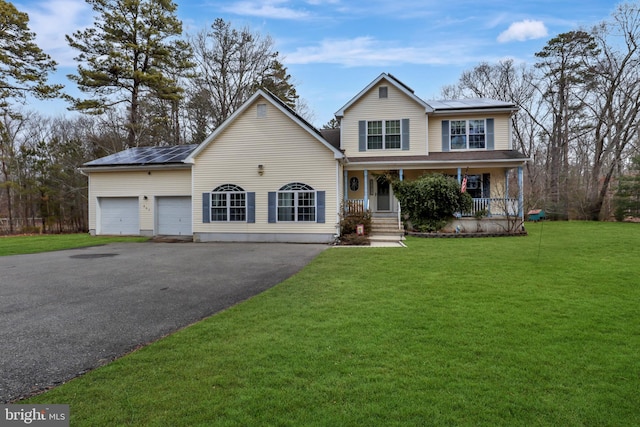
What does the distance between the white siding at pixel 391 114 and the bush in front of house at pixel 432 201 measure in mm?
2597

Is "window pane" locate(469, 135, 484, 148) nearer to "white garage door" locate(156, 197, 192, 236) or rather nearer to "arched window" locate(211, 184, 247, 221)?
"arched window" locate(211, 184, 247, 221)

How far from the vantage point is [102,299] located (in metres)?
6.18

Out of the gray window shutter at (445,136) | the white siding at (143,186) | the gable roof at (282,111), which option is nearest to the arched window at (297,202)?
the gable roof at (282,111)

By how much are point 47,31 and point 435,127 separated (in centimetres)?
2400

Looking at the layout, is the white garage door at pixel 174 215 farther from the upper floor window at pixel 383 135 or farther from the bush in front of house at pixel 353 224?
the upper floor window at pixel 383 135

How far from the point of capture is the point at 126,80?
24312mm

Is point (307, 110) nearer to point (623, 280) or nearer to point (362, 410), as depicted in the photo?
point (623, 280)

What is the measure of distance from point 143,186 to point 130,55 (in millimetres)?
12191

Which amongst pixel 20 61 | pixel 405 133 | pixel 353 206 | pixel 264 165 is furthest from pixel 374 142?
pixel 20 61

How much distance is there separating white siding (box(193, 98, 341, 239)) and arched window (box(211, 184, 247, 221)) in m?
0.22

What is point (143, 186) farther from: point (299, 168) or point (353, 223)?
point (353, 223)

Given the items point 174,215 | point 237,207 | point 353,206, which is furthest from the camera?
point 174,215

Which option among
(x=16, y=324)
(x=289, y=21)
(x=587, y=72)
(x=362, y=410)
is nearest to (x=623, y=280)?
(x=362, y=410)

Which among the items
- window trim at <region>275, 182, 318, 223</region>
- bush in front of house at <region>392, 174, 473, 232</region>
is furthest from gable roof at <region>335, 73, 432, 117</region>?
window trim at <region>275, 182, 318, 223</region>
